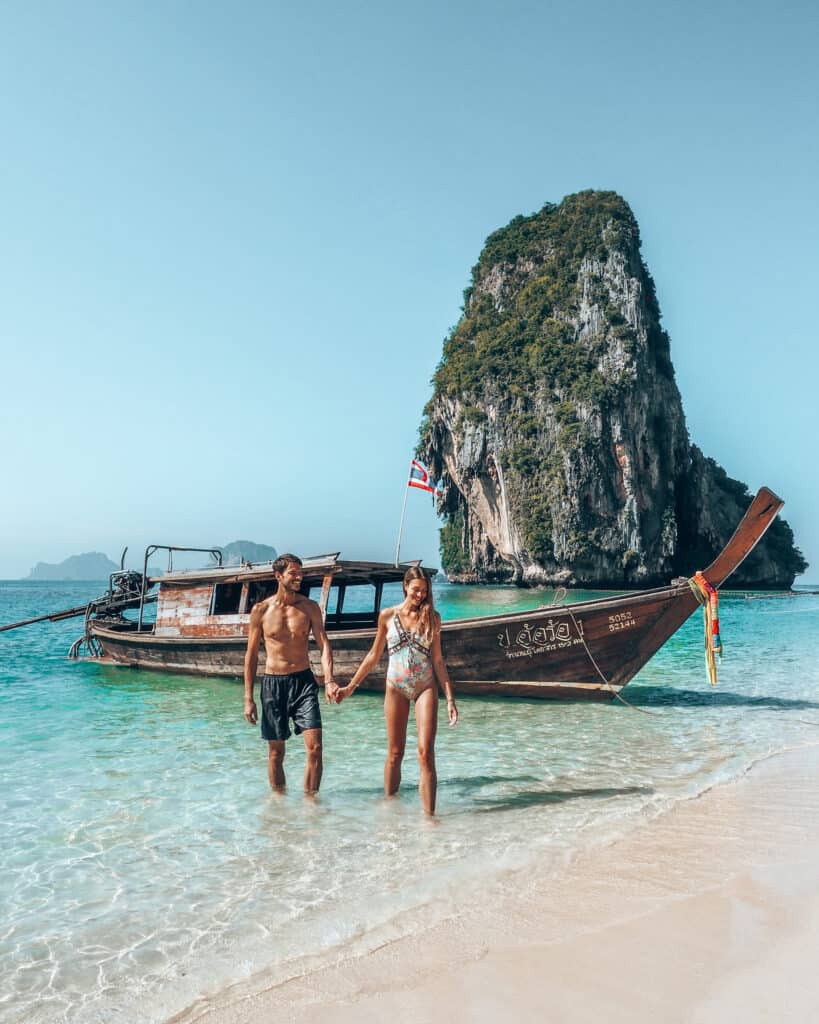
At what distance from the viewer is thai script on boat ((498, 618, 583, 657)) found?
33.9 feet

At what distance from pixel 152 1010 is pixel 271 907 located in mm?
1077

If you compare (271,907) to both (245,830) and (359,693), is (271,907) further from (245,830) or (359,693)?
(359,693)

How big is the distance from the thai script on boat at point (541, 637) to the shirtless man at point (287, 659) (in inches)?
209

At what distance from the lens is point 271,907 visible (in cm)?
414

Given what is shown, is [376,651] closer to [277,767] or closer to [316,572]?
[277,767]

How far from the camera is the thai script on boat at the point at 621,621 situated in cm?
1020

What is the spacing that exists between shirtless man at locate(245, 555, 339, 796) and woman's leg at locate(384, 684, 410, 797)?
0.56 metres

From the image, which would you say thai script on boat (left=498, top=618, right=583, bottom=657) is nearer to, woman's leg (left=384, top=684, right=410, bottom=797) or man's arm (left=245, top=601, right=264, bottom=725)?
woman's leg (left=384, top=684, right=410, bottom=797)

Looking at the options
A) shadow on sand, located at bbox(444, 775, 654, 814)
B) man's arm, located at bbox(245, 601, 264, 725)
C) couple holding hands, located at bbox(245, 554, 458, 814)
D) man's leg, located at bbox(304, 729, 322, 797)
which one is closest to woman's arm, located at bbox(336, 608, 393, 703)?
couple holding hands, located at bbox(245, 554, 458, 814)

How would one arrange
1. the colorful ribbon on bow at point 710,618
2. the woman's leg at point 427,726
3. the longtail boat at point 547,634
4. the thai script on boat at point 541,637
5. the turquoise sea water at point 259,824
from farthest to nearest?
the thai script on boat at point 541,637, the longtail boat at point 547,634, the colorful ribbon on bow at point 710,618, the woman's leg at point 427,726, the turquoise sea water at point 259,824

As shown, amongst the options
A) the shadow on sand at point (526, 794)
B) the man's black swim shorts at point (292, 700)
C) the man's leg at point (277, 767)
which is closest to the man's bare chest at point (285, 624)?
the man's black swim shorts at point (292, 700)

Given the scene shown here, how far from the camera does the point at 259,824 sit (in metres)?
5.51

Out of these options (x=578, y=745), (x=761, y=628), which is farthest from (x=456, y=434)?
(x=578, y=745)

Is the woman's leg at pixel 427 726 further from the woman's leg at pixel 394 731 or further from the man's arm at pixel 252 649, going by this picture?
the man's arm at pixel 252 649
